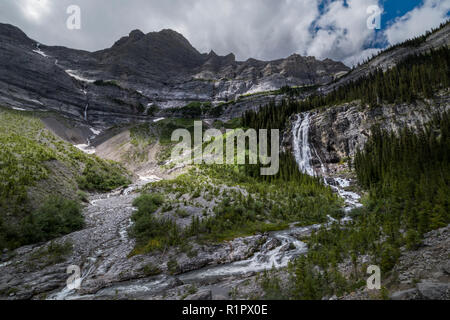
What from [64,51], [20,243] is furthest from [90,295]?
[64,51]

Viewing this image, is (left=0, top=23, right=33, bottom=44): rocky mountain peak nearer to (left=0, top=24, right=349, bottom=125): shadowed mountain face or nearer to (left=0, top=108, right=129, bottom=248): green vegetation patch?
(left=0, top=24, right=349, bottom=125): shadowed mountain face

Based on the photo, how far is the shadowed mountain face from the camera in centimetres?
8950

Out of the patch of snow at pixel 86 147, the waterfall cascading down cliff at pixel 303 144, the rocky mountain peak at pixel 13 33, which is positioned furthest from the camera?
the rocky mountain peak at pixel 13 33

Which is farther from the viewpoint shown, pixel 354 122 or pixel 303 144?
pixel 303 144

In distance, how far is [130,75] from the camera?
444ft

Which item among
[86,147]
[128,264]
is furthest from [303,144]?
[86,147]

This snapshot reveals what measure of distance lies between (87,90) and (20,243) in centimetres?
11704

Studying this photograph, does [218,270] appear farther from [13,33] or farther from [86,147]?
[13,33]

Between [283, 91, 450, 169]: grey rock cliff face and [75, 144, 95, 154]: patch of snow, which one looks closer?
[283, 91, 450, 169]: grey rock cliff face

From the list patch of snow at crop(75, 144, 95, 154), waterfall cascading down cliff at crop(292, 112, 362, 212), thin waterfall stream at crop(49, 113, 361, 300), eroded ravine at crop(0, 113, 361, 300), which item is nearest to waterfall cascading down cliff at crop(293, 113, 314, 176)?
waterfall cascading down cliff at crop(292, 112, 362, 212)

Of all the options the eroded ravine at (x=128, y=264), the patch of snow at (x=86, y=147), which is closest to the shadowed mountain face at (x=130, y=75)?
the patch of snow at (x=86, y=147)

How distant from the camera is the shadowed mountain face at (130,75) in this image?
89500 mm

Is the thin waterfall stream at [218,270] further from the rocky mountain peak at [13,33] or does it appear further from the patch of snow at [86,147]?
the rocky mountain peak at [13,33]
